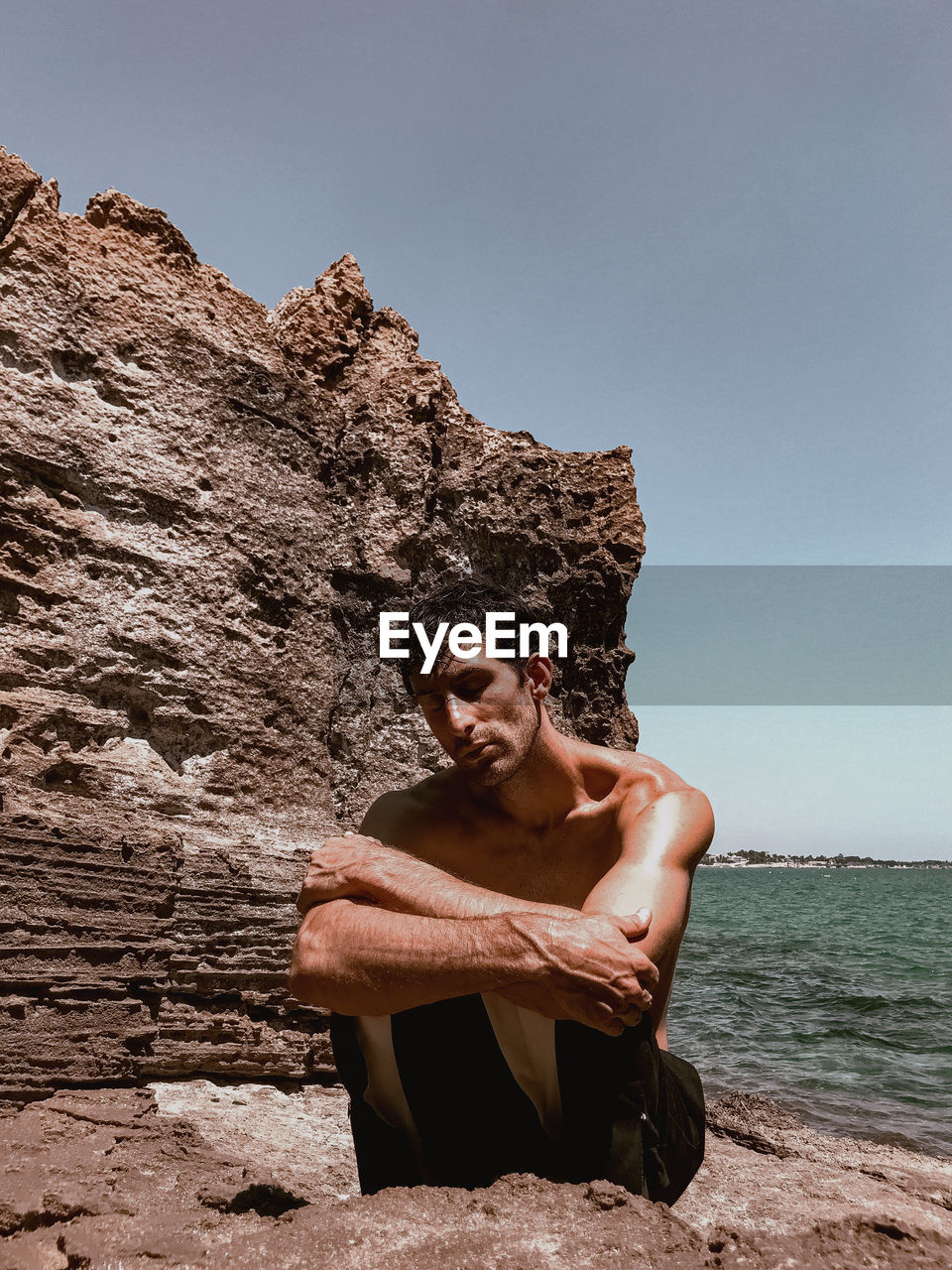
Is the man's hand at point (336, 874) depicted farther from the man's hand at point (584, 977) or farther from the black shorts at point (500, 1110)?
the man's hand at point (584, 977)

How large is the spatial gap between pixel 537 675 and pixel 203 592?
2.63 m

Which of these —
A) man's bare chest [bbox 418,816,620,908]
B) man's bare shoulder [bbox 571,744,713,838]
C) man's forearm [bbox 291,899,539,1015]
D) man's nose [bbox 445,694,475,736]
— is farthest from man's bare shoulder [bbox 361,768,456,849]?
man's forearm [bbox 291,899,539,1015]

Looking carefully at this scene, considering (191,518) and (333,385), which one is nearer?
(191,518)

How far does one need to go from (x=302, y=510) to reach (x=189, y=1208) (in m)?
3.89

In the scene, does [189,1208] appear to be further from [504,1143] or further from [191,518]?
[191,518]

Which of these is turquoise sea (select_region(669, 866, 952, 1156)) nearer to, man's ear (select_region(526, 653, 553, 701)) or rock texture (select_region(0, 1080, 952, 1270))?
rock texture (select_region(0, 1080, 952, 1270))

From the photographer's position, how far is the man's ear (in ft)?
8.63

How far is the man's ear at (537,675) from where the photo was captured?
2.63m

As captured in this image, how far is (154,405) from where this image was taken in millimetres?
4680

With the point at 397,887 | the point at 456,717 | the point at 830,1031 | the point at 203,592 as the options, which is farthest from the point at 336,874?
the point at 830,1031

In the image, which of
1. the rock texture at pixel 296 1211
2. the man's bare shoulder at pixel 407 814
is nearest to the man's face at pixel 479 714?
the man's bare shoulder at pixel 407 814

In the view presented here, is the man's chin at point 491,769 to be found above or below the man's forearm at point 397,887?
above

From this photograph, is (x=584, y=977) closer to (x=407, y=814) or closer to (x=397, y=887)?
(x=397, y=887)

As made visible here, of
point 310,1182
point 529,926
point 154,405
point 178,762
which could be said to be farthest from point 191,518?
point 529,926
